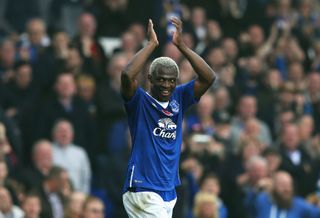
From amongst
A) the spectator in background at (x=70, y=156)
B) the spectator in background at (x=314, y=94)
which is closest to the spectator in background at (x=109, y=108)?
the spectator in background at (x=70, y=156)

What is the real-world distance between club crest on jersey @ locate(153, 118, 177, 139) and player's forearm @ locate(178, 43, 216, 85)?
1.69 feet

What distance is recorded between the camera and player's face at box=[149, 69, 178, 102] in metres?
10.3

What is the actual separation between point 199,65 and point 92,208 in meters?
4.55

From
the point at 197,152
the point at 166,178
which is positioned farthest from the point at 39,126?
the point at 166,178

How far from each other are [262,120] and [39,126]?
13.9 feet

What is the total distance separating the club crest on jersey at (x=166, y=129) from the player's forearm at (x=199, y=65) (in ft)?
1.69

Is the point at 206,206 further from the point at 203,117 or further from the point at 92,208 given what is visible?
the point at 203,117

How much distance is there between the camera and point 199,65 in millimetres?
10656

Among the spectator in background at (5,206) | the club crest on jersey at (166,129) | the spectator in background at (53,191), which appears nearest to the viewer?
the club crest on jersey at (166,129)

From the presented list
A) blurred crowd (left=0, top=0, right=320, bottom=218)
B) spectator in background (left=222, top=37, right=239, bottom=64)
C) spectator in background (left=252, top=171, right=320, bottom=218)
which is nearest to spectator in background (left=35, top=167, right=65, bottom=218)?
blurred crowd (left=0, top=0, right=320, bottom=218)

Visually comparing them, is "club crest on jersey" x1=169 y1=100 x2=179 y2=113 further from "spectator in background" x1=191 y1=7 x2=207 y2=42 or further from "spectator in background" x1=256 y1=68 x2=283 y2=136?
"spectator in background" x1=191 y1=7 x2=207 y2=42

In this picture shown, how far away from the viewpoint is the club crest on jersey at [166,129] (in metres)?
10.5

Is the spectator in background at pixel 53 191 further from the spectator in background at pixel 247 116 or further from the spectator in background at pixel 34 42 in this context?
the spectator in background at pixel 247 116

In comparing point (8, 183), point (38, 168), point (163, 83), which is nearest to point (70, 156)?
point (38, 168)
